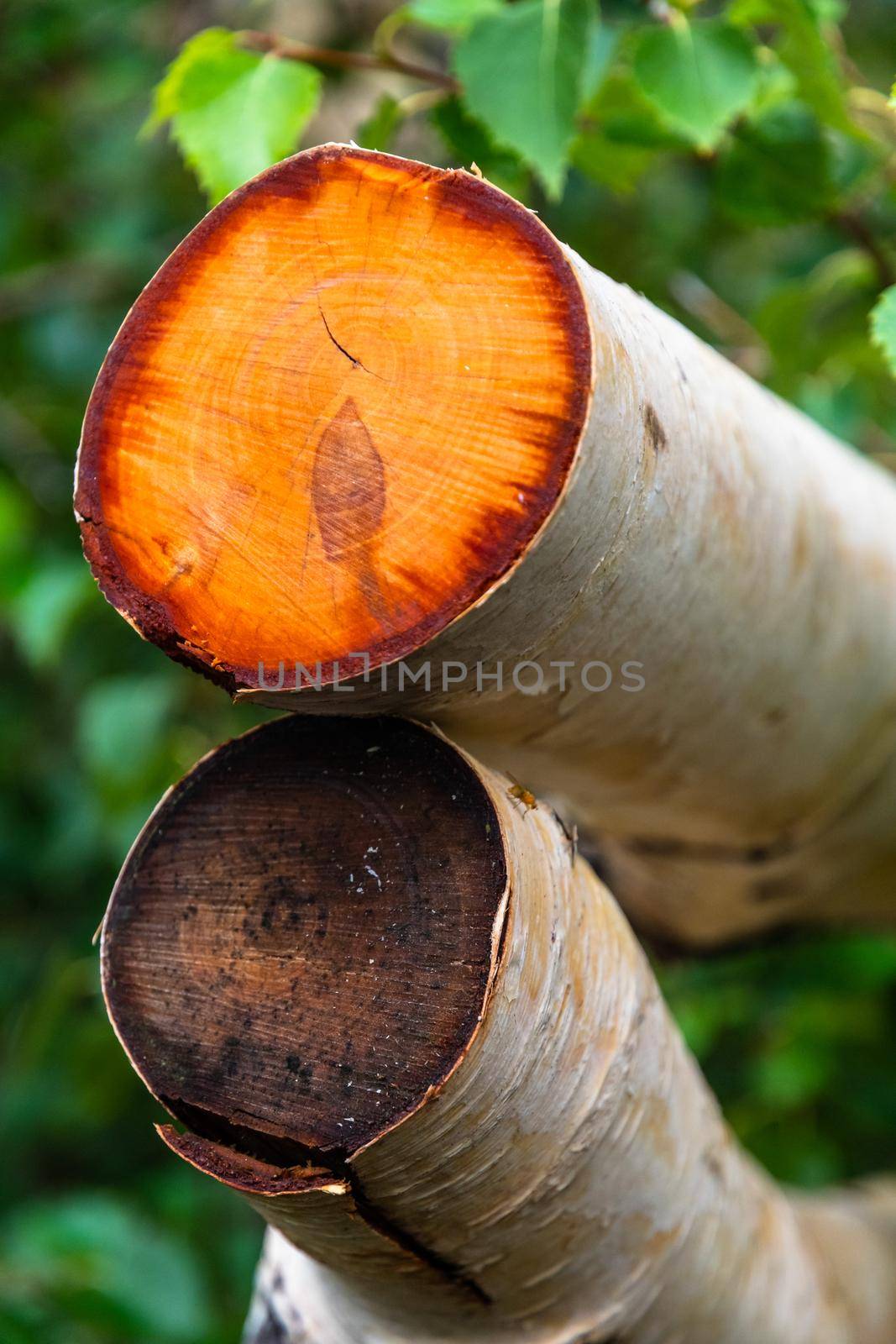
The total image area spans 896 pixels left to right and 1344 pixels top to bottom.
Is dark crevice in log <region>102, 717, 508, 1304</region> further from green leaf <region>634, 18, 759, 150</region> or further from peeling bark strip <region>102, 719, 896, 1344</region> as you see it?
Result: green leaf <region>634, 18, 759, 150</region>

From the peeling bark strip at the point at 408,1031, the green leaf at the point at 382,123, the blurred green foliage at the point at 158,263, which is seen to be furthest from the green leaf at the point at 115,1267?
the green leaf at the point at 382,123

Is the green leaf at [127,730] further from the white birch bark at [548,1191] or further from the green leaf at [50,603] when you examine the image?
the white birch bark at [548,1191]

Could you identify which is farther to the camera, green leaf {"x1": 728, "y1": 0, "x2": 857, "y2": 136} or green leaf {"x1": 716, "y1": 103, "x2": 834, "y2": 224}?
green leaf {"x1": 716, "y1": 103, "x2": 834, "y2": 224}

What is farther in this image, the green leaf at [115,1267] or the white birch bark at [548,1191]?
the green leaf at [115,1267]

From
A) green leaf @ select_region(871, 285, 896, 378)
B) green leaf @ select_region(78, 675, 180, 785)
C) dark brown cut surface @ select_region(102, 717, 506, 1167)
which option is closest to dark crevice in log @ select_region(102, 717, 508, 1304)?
dark brown cut surface @ select_region(102, 717, 506, 1167)

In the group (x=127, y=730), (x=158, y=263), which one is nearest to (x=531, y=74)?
(x=127, y=730)

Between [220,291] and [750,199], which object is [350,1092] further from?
[750,199]

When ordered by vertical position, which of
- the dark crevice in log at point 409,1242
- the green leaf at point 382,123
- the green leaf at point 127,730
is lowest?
the green leaf at point 127,730
